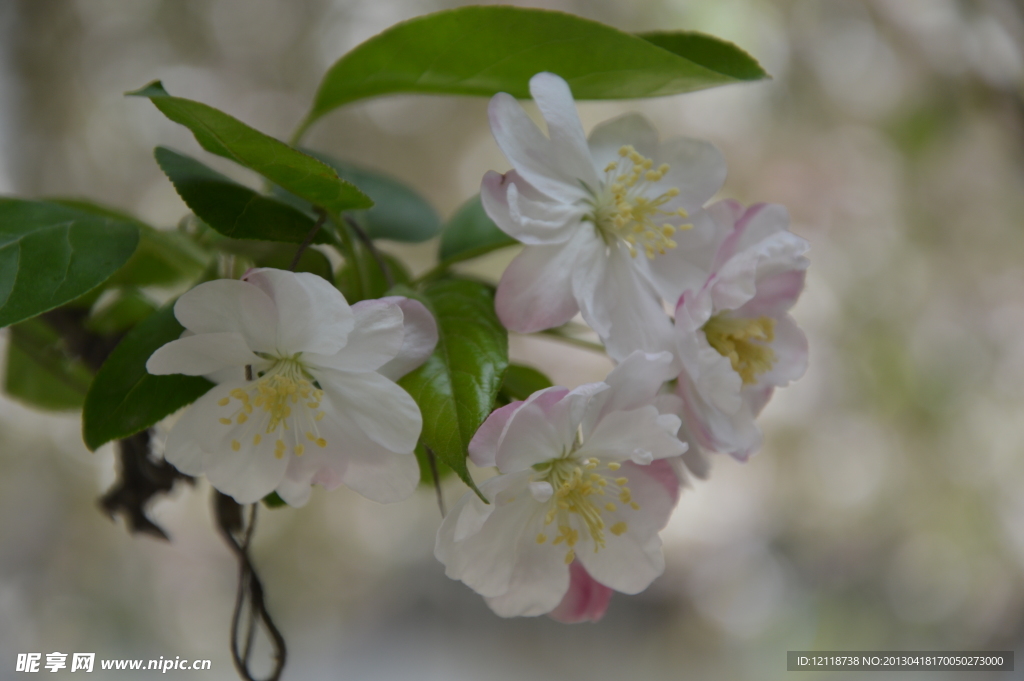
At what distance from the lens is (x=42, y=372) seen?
1.81 ft

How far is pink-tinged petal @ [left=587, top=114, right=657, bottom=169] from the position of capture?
391mm

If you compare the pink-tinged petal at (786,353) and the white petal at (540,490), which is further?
the pink-tinged petal at (786,353)

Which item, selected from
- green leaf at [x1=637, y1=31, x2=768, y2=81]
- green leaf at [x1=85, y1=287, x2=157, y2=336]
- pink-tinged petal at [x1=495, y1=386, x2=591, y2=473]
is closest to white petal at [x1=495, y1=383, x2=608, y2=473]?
pink-tinged petal at [x1=495, y1=386, x2=591, y2=473]

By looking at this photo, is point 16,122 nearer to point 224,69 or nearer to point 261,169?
point 224,69

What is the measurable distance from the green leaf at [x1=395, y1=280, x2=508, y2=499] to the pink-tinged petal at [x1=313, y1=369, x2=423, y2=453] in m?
0.01

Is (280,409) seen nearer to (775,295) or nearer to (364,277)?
(364,277)

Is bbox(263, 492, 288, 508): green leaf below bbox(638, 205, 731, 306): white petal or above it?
below

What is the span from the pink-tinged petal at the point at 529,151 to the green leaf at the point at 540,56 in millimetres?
42

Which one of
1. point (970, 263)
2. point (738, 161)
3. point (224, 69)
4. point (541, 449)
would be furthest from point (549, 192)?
point (970, 263)

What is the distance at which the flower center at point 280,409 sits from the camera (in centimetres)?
31

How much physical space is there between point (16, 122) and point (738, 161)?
57.6 inches

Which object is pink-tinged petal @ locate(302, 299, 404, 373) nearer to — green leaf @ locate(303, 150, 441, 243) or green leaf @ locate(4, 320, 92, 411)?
green leaf @ locate(303, 150, 441, 243)

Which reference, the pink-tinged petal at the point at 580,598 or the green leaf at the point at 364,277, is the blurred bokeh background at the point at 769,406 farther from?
the pink-tinged petal at the point at 580,598

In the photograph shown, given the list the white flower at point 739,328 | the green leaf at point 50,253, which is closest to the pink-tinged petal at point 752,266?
the white flower at point 739,328
